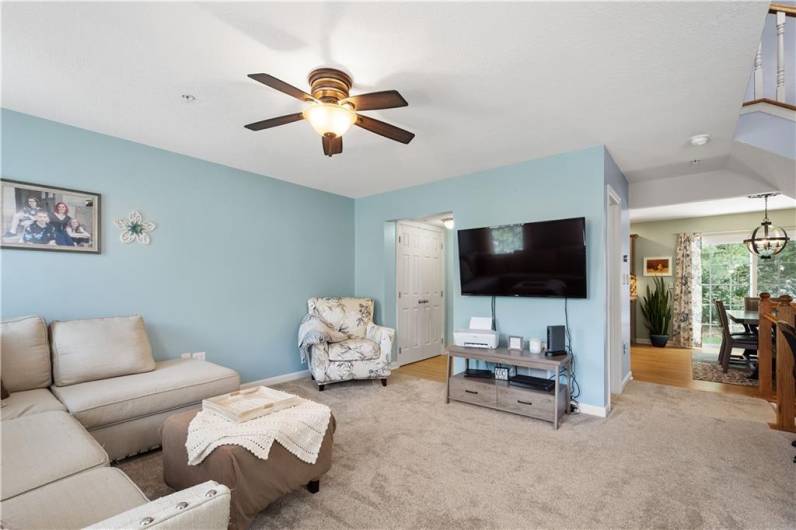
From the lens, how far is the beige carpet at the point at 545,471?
6.03 ft

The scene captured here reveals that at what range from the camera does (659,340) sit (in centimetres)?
659

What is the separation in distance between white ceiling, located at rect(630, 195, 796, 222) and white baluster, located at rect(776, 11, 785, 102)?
2.46m

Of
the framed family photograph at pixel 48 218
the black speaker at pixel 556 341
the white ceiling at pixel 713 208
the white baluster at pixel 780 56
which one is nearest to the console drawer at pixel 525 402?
the black speaker at pixel 556 341

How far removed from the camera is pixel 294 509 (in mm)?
1889

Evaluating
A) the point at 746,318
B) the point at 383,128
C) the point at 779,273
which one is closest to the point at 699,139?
the point at 383,128

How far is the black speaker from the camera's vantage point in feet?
10.4

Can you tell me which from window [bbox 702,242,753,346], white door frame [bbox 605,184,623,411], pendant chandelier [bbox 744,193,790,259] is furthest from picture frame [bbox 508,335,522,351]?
window [bbox 702,242,753,346]

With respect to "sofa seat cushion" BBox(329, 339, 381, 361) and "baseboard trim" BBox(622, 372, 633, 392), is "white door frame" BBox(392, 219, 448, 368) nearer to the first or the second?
"sofa seat cushion" BBox(329, 339, 381, 361)

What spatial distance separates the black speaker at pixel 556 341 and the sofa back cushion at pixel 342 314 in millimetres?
2146

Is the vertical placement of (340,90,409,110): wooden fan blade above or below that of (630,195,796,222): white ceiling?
below

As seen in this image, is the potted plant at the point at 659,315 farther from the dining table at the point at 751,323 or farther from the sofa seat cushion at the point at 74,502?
the sofa seat cushion at the point at 74,502

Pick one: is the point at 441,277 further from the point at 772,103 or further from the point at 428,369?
the point at 772,103

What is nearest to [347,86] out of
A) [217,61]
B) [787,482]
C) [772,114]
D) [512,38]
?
[217,61]

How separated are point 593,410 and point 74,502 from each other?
3.47m
